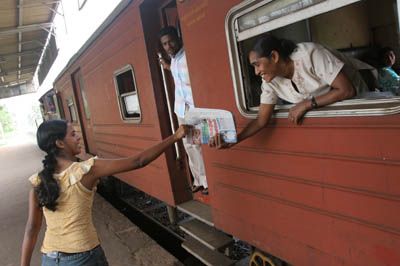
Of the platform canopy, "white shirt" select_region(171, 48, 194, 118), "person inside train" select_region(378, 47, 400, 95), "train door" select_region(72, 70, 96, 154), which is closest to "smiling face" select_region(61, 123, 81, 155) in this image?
"white shirt" select_region(171, 48, 194, 118)

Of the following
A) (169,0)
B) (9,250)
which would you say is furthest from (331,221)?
(9,250)

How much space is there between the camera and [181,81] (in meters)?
3.47

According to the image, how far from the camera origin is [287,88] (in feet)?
7.06

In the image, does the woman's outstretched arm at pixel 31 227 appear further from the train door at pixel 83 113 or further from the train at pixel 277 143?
the train door at pixel 83 113

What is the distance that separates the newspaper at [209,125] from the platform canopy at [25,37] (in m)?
12.1

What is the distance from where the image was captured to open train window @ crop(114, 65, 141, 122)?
493 cm

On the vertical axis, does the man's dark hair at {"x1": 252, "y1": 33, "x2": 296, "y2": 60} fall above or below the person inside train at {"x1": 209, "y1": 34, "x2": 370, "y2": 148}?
above

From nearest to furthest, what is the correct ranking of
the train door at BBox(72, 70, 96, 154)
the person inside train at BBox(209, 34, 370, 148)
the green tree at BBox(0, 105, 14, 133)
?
the person inside train at BBox(209, 34, 370, 148), the train door at BBox(72, 70, 96, 154), the green tree at BBox(0, 105, 14, 133)

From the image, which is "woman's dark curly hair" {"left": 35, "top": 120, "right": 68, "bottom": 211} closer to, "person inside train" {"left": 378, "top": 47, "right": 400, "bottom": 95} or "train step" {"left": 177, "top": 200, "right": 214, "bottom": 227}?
"train step" {"left": 177, "top": 200, "right": 214, "bottom": 227}

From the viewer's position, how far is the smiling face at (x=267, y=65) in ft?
6.79

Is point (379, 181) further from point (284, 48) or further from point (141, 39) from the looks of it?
point (141, 39)

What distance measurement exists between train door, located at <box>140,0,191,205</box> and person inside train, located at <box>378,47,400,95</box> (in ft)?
6.07

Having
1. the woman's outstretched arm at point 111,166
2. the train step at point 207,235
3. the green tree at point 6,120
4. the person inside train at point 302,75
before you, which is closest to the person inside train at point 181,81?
the train step at point 207,235

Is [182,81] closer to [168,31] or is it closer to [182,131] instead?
[168,31]
